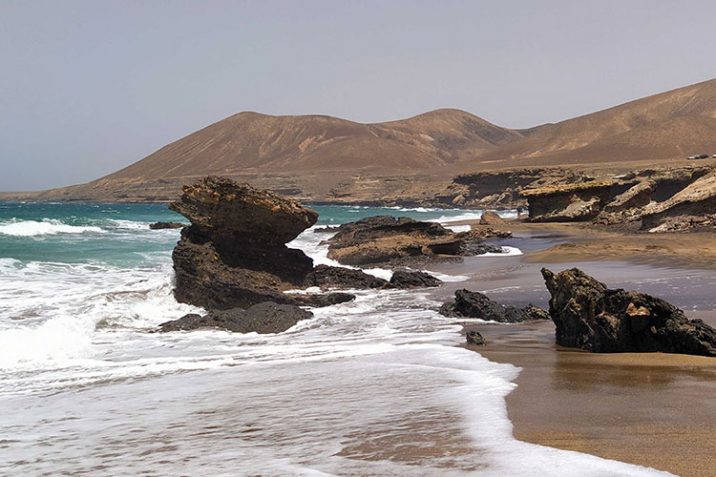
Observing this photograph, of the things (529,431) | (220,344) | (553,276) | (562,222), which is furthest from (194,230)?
(562,222)

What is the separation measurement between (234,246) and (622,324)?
370 inches

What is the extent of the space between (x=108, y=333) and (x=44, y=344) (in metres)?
1.64

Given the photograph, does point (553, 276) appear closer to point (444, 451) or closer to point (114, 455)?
point (444, 451)

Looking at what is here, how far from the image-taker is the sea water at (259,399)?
4590 millimetres

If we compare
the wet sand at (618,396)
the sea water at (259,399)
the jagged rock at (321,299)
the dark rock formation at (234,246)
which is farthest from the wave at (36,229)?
the wet sand at (618,396)

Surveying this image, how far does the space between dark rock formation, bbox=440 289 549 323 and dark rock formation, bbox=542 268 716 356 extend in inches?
78.3

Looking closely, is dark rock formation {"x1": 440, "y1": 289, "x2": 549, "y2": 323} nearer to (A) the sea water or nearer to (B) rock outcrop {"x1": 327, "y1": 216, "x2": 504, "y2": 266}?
(A) the sea water

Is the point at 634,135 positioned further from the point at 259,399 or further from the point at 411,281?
the point at 259,399

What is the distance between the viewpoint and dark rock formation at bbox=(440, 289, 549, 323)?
11.1m

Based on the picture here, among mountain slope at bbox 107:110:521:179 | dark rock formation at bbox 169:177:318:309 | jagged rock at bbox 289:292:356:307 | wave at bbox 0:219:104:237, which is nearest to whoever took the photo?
jagged rock at bbox 289:292:356:307

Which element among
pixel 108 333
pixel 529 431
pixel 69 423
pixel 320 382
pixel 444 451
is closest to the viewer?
pixel 444 451

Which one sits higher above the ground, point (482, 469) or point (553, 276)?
point (553, 276)

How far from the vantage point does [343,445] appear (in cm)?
486

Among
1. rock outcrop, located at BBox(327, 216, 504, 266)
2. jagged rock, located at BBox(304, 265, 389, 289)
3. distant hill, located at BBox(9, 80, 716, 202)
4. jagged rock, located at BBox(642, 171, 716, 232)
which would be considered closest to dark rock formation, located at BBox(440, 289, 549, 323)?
jagged rock, located at BBox(304, 265, 389, 289)
